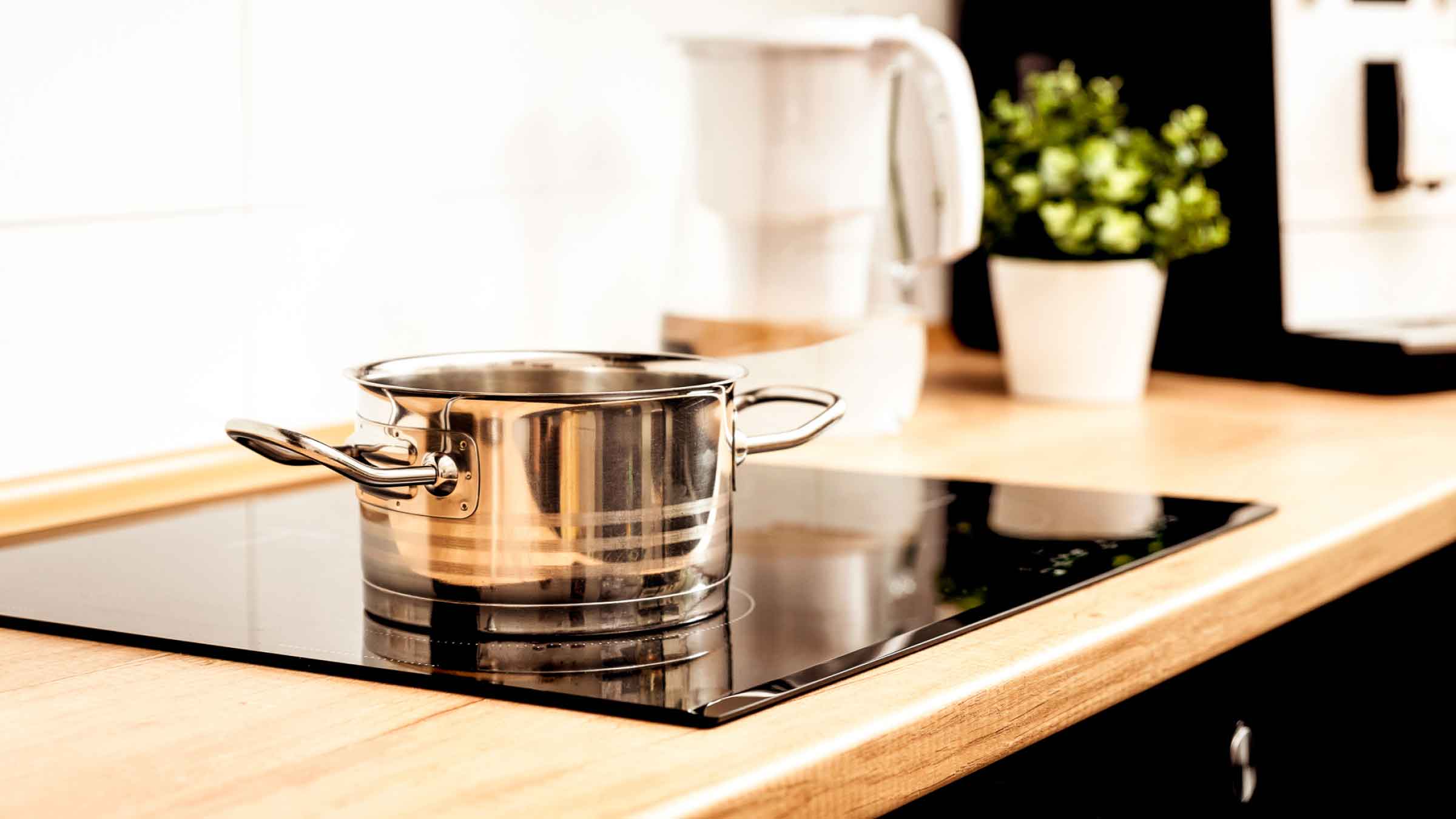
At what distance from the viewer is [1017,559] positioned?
84 centimetres

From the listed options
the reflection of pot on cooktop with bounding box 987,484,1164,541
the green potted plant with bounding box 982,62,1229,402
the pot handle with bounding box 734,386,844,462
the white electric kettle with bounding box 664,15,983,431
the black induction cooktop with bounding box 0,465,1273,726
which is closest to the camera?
the black induction cooktop with bounding box 0,465,1273,726

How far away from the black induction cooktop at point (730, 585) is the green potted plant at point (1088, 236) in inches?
16.5

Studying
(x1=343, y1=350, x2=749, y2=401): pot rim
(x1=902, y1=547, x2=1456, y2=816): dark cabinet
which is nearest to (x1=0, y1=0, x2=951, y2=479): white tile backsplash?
(x1=343, y1=350, x2=749, y2=401): pot rim

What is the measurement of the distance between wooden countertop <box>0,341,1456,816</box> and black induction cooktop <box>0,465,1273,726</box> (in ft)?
0.04

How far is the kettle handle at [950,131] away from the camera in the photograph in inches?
48.9

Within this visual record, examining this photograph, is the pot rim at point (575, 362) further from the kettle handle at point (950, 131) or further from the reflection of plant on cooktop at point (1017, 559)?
the kettle handle at point (950, 131)

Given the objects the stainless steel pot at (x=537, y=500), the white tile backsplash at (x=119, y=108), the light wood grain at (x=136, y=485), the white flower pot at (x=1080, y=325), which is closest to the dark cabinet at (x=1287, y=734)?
the stainless steel pot at (x=537, y=500)

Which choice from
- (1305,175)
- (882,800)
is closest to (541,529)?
(882,800)

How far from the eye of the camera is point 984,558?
84 cm

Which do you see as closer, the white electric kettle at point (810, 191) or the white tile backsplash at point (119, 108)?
the white tile backsplash at point (119, 108)

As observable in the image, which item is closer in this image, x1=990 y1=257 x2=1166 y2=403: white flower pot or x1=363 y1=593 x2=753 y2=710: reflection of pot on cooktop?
x1=363 y1=593 x2=753 y2=710: reflection of pot on cooktop

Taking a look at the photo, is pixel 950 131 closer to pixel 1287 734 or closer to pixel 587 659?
pixel 1287 734

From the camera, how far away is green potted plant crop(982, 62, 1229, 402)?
55.9 inches

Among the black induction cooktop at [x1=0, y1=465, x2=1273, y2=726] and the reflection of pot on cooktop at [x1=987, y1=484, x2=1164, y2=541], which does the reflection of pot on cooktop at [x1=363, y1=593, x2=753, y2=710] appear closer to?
the black induction cooktop at [x1=0, y1=465, x2=1273, y2=726]
